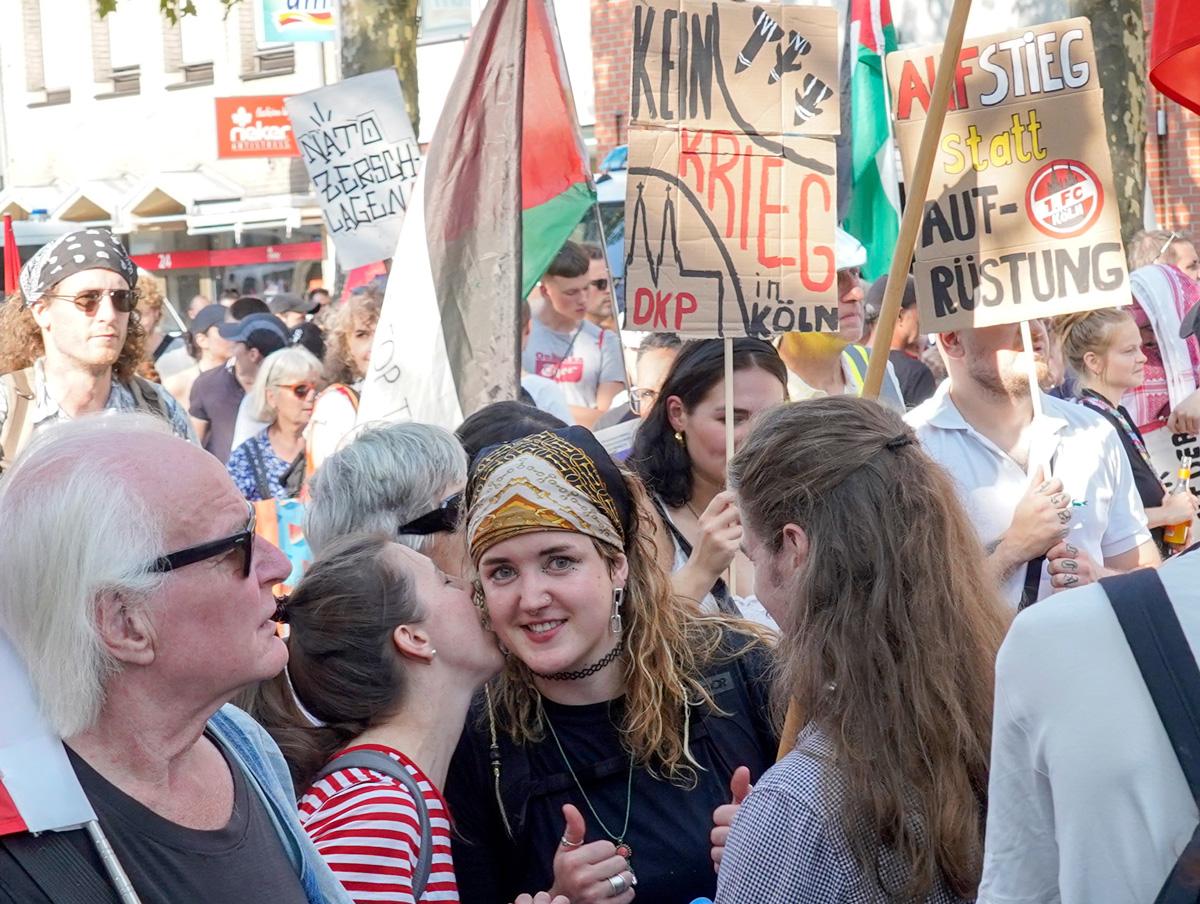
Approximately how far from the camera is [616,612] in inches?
120

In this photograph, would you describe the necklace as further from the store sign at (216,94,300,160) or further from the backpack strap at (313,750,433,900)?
the store sign at (216,94,300,160)

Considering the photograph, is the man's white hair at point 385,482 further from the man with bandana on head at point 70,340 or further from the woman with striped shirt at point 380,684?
the man with bandana on head at point 70,340

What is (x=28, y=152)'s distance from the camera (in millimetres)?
29375

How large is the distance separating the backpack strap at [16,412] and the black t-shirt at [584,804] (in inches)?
98.7

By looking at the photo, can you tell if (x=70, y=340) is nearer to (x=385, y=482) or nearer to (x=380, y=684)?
(x=385, y=482)

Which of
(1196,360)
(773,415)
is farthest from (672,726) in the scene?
(1196,360)

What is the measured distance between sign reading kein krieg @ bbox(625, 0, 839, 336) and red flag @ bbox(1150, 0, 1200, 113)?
262 centimetres

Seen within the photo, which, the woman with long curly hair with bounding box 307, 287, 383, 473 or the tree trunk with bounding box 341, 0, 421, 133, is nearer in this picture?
the woman with long curly hair with bounding box 307, 287, 383, 473

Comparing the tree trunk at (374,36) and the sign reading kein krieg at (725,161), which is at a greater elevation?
the tree trunk at (374,36)

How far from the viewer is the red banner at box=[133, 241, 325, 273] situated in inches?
968

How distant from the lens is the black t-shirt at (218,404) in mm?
8617

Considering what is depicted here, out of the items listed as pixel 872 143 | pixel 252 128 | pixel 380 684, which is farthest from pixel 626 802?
pixel 252 128

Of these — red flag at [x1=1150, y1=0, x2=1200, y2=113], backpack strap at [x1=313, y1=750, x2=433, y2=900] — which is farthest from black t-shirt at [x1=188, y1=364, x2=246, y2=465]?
red flag at [x1=1150, y1=0, x2=1200, y2=113]

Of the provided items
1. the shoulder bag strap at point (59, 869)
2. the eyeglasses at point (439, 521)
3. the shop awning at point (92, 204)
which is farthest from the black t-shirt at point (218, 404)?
the shop awning at point (92, 204)
